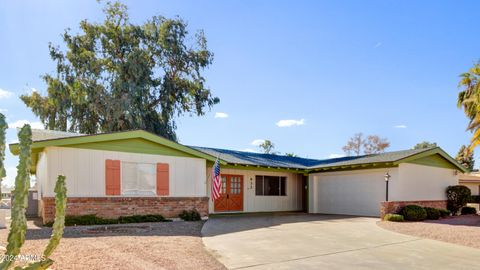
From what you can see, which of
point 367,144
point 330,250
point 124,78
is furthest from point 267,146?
point 330,250

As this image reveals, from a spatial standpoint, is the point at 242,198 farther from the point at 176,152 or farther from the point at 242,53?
the point at 242,53

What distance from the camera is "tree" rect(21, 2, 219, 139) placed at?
24109mm

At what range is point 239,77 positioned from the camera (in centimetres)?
1900

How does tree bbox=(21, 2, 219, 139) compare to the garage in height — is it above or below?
above

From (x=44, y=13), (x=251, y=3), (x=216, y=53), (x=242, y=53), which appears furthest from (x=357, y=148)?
(x=44, y=13)

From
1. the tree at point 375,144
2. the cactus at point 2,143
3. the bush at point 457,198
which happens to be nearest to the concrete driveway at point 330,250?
the cactus at point 2,143

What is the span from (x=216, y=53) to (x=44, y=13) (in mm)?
14705

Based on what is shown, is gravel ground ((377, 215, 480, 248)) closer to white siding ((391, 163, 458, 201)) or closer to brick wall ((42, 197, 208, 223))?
white siding ((391, 163, 458, 201))

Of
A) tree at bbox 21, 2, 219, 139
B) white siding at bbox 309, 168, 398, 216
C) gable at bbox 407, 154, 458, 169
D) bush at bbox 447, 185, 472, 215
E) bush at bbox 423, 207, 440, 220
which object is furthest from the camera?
tree at bbox 21, 2, 219, 139

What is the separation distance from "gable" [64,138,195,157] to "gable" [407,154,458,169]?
34.8ft

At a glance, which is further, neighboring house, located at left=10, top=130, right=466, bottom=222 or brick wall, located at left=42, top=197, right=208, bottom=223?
neighboring house, located at left=10, top=130, right=466, bottom=222

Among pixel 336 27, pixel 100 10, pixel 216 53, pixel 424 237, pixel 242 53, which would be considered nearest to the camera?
pixel 424 237

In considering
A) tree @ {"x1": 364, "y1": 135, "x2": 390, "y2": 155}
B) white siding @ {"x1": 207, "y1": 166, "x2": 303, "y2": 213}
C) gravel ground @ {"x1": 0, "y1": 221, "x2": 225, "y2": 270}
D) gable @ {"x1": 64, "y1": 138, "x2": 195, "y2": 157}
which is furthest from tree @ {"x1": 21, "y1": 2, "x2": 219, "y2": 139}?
tree @ {"x1": 364, "y1": 135, "x2": 390, "y2": 155}

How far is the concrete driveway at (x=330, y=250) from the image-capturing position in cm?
634
